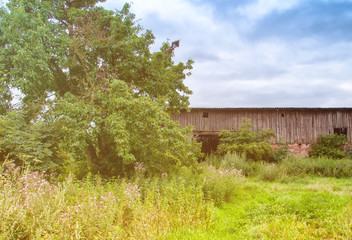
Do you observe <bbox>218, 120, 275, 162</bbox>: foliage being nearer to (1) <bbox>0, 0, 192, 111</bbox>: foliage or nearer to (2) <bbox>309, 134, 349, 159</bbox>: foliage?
(2) <bbox>309, 134, 349, 159</bbox>: foliage

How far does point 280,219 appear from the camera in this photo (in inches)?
232

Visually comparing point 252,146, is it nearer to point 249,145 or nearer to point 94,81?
point 249,145

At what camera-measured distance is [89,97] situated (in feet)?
35.2

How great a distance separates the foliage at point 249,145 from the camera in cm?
1714

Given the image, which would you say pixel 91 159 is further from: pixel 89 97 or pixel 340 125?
pixel 340 125

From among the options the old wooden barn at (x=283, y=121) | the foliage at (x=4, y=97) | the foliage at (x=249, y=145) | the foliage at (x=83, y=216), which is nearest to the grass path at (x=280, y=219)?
the foliage at (x=83, y=216)

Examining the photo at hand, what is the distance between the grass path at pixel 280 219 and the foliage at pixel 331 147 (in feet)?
48.1

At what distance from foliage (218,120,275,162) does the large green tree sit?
7507mm

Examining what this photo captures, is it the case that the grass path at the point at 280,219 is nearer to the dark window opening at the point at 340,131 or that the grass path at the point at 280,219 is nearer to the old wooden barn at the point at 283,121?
the old wooden barn at the point at 283,121

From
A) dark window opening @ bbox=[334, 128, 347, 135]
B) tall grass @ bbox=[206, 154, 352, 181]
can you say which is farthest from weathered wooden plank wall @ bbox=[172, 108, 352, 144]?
tall grass @ bbox=[206, 154, 352, 181]

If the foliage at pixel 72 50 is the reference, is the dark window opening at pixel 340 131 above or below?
below

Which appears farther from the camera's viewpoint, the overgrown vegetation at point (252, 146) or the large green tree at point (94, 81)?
the overgrown vegetation at point (252, 146)

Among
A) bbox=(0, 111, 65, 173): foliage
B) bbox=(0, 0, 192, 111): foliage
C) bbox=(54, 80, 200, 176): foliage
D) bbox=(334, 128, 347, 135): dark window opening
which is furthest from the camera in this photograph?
bbox=(334, 128, 347, 135): dark window opening

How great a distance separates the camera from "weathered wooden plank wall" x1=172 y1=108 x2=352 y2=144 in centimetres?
2216
